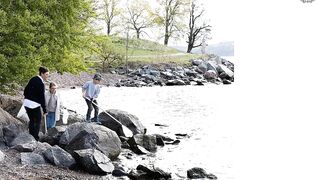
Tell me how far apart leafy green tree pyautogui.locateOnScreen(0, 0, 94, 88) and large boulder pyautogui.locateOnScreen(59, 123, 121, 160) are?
16.3 ft

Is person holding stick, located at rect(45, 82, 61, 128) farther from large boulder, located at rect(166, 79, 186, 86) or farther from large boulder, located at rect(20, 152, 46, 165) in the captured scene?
large boulder, located at rect(166, 79, 186, 86)

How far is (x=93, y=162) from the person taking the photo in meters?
9.30

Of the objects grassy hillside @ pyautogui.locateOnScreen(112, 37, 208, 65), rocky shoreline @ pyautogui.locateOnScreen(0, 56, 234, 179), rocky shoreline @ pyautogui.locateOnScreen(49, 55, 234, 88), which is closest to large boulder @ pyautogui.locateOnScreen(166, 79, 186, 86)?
rocky shoreline @ pyautogui.locateOnScreen(49, 55, 234, 88)

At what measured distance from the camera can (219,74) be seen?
50125 millimetres

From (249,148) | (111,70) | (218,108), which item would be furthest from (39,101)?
(111,70)

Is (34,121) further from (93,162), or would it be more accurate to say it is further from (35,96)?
(93,162)

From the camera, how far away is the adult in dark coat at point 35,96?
9.91 meters

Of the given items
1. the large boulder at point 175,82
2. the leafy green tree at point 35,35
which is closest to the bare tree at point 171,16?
the large boulder at point 175,82

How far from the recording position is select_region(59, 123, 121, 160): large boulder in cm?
1038

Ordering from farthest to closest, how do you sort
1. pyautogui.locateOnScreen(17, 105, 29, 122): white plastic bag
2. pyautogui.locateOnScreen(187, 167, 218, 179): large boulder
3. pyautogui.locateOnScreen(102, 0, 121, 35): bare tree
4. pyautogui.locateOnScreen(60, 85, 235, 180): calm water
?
1. pyautogui.locateOnScreen(102, 0, 121, 35): bare tree
2. pyautogui.locateOnScreen(60, 85, 235, 180): calm water
3. pyautogui.locateOnScreen(17, 105, 29, 122): white plastic bag
4. pyautogui.locateOnScreen(187, 167, 218, 179): large boulder

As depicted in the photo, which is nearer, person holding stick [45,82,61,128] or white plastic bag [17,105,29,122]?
white plastic bag [17,105,29,122]

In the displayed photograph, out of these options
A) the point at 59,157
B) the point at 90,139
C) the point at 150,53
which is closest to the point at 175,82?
the point at 150,53

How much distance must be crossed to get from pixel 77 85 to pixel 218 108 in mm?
16505

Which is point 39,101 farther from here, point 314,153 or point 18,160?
point 314,153
